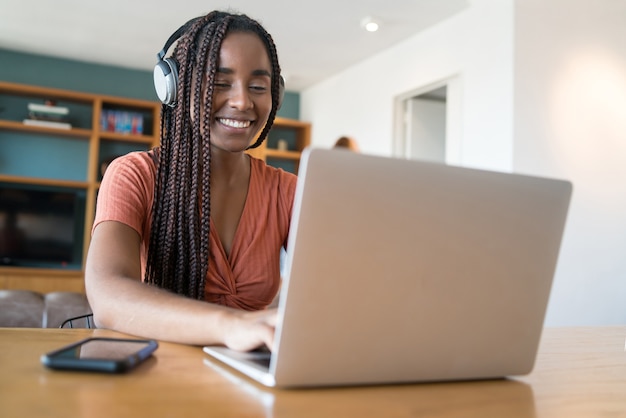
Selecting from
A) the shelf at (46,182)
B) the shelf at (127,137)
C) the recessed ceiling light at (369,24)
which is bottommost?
the shelf at (46,182)

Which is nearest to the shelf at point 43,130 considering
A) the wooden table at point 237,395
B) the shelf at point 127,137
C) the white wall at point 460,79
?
the shelf at point 127,137

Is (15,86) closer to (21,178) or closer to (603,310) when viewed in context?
(21,178)

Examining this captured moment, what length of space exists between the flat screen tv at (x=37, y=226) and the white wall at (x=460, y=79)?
98.4 inches

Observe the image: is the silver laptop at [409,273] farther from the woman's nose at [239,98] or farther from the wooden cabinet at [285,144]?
the wooden cabinet at [285,144]

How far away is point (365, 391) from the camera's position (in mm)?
627

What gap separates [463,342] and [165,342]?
39 cm

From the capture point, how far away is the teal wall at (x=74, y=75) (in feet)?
18.2

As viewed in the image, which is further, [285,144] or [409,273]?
[285,144]

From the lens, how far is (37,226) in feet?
18.3

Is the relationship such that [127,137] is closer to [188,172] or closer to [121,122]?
[121,122]

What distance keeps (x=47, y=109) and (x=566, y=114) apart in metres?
4.20

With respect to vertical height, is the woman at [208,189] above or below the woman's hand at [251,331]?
above

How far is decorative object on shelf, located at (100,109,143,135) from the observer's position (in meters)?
5.69

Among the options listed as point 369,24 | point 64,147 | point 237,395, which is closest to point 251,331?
point 237,395
